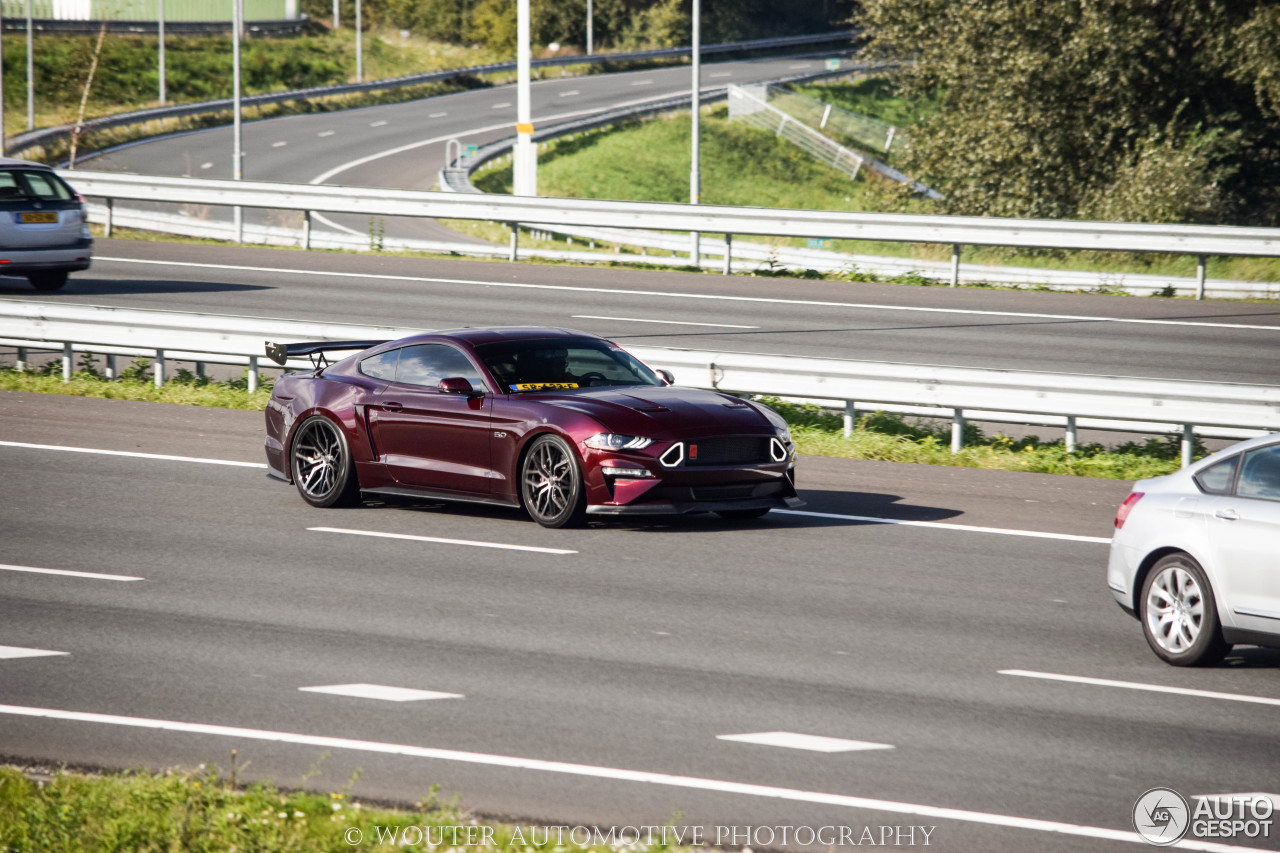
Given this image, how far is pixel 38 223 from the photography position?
23141 millimetres

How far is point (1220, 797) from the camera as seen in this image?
608 cm

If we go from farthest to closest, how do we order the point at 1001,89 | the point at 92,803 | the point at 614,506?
the point at 1001,89, the point at 614,506, the point at 92,803

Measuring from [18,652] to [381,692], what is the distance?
2.12 meters

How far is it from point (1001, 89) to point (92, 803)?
3167 centimetres

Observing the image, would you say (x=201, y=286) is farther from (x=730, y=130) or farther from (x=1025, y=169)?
(x=730, y=130)

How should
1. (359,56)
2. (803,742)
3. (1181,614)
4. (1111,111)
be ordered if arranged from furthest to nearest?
(359,56) → (1111,111) → (1181,614) → (803,742)

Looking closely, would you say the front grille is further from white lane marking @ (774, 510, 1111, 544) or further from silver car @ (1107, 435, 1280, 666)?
silver car @ (1107, 435, 1280, 666)

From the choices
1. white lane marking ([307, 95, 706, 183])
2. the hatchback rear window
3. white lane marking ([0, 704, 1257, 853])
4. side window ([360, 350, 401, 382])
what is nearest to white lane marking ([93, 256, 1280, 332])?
the hatchback rear window

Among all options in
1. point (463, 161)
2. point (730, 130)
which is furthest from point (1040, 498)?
point (730, 130)

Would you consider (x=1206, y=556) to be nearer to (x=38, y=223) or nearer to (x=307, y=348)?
(x=307, y=348)

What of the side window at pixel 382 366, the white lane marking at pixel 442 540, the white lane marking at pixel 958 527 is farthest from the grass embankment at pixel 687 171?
the white lane marking at pixel 442 540

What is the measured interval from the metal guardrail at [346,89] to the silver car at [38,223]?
25150 millimetres

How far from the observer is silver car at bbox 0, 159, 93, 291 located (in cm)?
2284

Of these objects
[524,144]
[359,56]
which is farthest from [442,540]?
[359,56]
